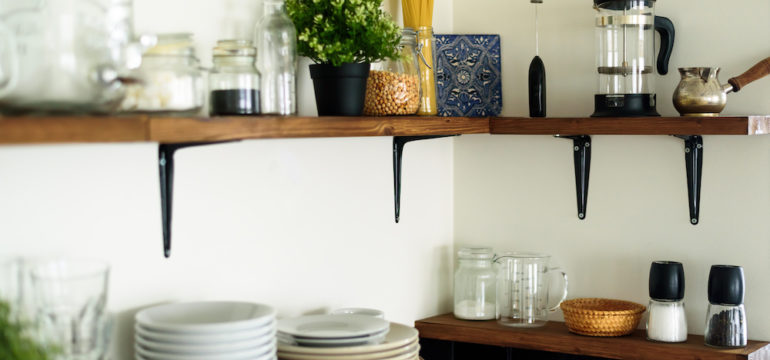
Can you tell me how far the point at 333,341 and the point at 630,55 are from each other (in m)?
1.05

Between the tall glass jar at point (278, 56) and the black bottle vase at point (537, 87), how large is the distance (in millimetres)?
765

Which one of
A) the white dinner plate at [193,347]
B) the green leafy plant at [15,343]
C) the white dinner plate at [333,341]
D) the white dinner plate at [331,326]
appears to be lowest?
the white dinner plate at [333,341]

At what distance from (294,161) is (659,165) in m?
0.95

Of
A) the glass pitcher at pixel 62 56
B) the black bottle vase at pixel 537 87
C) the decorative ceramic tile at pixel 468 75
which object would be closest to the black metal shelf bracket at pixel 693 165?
the black bottle vase at pixel 537 87

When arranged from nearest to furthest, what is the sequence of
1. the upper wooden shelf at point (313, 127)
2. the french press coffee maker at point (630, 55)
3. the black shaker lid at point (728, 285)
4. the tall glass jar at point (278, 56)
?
1. the upper wooden shelf at point (313, 127)
2. the tall glass jar at point (278, 56)
3. the black shaker lid at point (728, 285)
4. the french press coffee maker at point (630, 55)

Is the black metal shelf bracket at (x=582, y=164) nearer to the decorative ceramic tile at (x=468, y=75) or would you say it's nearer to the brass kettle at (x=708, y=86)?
the decorative ceramic tile at (x=468, y=75)

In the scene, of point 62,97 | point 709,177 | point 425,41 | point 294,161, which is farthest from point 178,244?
point 709,177

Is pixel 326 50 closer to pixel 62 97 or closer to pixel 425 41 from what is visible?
pixel 425 41

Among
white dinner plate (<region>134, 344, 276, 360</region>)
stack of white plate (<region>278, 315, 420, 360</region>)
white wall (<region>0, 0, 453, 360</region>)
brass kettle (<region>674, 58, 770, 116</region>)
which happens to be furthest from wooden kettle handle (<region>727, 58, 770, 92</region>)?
white dinner plate (<region>134, 344, 276, 360</region>)

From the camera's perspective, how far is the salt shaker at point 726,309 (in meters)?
2.18

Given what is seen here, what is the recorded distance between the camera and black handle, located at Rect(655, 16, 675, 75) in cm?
232

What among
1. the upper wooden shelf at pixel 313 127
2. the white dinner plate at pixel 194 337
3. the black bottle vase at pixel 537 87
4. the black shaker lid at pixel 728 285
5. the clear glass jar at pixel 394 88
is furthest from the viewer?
the black bottle vase at pixel 537 87

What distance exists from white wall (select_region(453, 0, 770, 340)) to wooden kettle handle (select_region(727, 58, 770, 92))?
0.07 meters

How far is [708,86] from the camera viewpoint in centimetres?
219
